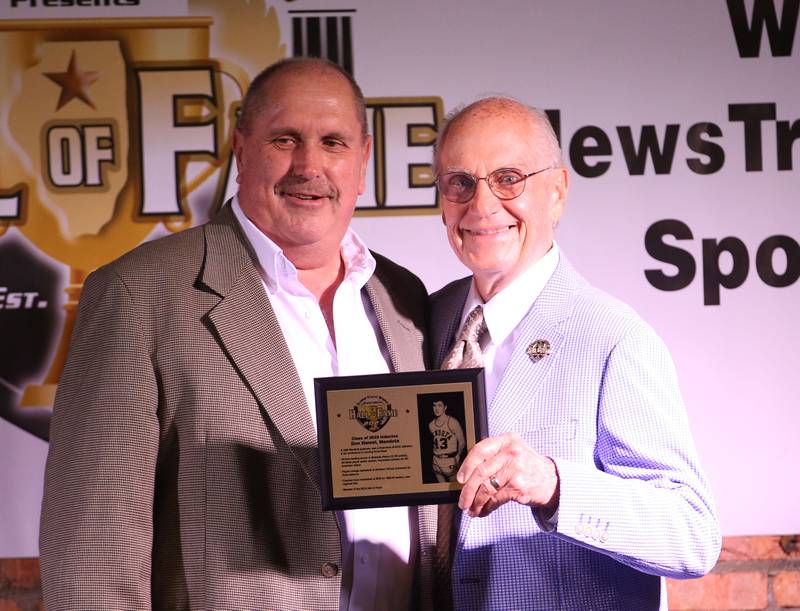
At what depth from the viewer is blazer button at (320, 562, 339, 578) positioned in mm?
2182

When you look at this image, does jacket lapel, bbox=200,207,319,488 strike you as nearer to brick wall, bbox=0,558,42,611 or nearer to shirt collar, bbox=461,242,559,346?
shirt collar, bbox=461,242,559,346

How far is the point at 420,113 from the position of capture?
341cm

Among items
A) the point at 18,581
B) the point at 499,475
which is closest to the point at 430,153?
the point at 499,475

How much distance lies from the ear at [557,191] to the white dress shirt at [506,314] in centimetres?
13

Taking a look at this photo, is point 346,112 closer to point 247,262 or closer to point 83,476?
point 247,262

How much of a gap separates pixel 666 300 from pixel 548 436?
1.39 metres

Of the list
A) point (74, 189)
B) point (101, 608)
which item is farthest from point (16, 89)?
point (101, 608)

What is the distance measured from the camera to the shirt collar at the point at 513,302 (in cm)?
238

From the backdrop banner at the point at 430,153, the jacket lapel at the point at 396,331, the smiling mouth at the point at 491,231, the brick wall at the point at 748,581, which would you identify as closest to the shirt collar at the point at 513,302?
the smiling mouth at the point at 491,231

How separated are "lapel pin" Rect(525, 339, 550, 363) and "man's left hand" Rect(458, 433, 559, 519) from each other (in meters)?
0.35

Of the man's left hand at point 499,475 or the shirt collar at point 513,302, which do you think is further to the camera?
the shirt collar at point 513,302

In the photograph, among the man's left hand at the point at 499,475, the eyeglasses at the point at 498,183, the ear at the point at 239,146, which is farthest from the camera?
the ear at the point at 239,146

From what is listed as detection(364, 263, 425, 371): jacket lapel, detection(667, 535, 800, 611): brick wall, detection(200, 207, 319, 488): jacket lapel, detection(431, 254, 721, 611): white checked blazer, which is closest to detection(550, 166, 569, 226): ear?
detection(431, 254, 721, 611): white checked blazer

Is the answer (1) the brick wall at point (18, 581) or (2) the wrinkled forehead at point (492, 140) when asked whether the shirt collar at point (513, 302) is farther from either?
(1) the brick wall at point (18, 581)
